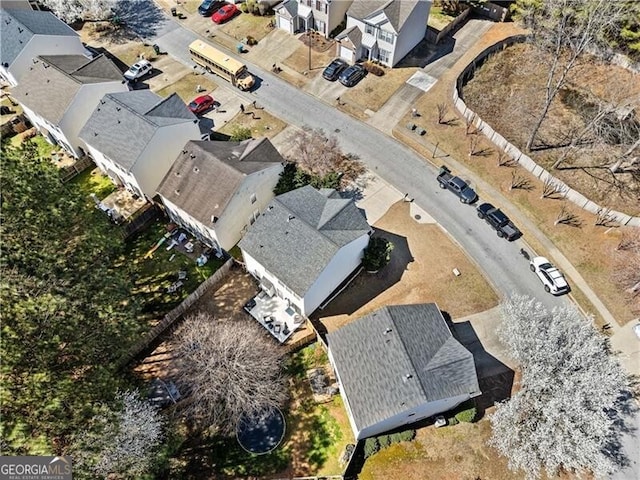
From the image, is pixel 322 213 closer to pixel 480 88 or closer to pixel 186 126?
pixel 186 126

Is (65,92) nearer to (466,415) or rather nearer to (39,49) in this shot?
(39,49)

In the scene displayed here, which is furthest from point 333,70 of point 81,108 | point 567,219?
point 567,219

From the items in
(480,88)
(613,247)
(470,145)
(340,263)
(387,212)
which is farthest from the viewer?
(480,88)

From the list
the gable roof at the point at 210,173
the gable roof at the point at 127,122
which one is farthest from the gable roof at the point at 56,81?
the gable roof at the point at 210,173

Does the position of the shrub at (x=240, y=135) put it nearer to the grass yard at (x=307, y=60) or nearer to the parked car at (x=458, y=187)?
the grass yard at (x=307, y=60)

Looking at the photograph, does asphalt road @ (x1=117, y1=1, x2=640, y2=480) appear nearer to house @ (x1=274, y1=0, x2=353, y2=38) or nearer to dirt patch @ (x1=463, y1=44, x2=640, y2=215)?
house @ (x1=274, y1=0, x2=353, y2=38)

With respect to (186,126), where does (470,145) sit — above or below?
below

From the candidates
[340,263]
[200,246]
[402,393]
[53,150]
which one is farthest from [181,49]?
[402,393]
